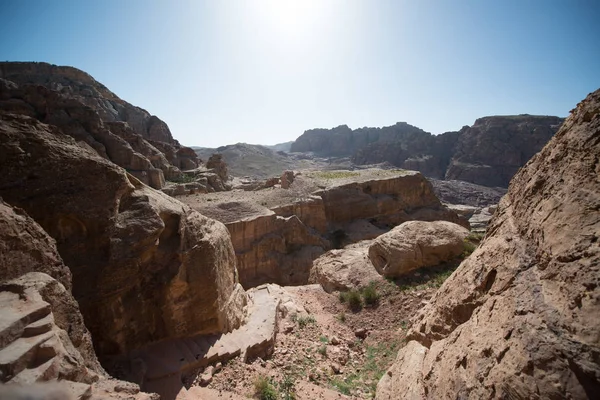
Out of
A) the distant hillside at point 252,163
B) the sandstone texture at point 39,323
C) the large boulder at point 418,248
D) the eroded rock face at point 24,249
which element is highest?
the distant hillside at point 252,163

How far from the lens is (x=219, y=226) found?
26.6 ft

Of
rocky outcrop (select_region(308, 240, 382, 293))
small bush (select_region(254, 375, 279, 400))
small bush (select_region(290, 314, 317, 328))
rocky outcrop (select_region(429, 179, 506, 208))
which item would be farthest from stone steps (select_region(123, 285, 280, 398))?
rocky outcrop (select_region(429, 179, 506, 208))

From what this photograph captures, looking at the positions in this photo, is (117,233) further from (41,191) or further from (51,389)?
(51,389)

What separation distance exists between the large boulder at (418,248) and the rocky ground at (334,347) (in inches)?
13.2

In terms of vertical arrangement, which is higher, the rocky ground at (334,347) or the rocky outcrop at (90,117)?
the rocky outcrop at (90,117)

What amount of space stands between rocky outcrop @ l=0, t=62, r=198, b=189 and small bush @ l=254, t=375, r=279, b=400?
44.9 ft

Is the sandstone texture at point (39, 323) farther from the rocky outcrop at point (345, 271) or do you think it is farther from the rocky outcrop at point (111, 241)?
the rocky outcrop at point (345, 271)

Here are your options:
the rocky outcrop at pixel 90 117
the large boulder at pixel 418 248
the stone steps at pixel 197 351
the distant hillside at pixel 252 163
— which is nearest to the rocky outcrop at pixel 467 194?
the distant hillside at pixel 252 163

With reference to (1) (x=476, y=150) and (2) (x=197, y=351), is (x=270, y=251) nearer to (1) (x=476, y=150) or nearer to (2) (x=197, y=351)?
(2) (x=197, y=351)

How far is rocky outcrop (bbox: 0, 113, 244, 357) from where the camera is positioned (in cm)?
446

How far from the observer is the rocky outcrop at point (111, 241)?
4461 millimetres

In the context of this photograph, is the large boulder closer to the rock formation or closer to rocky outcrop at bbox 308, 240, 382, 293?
rocky outcrop at bbox 308, 240, 382, 293

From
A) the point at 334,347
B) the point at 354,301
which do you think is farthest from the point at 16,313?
the point at 354,301

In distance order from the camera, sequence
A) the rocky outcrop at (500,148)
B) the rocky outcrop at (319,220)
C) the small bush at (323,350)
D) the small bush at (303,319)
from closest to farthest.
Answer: the small bush at (323,350) → the small bush at (303,319) → the rocky outcrop at (319,220) → the rocky outcrop at (500,148)
